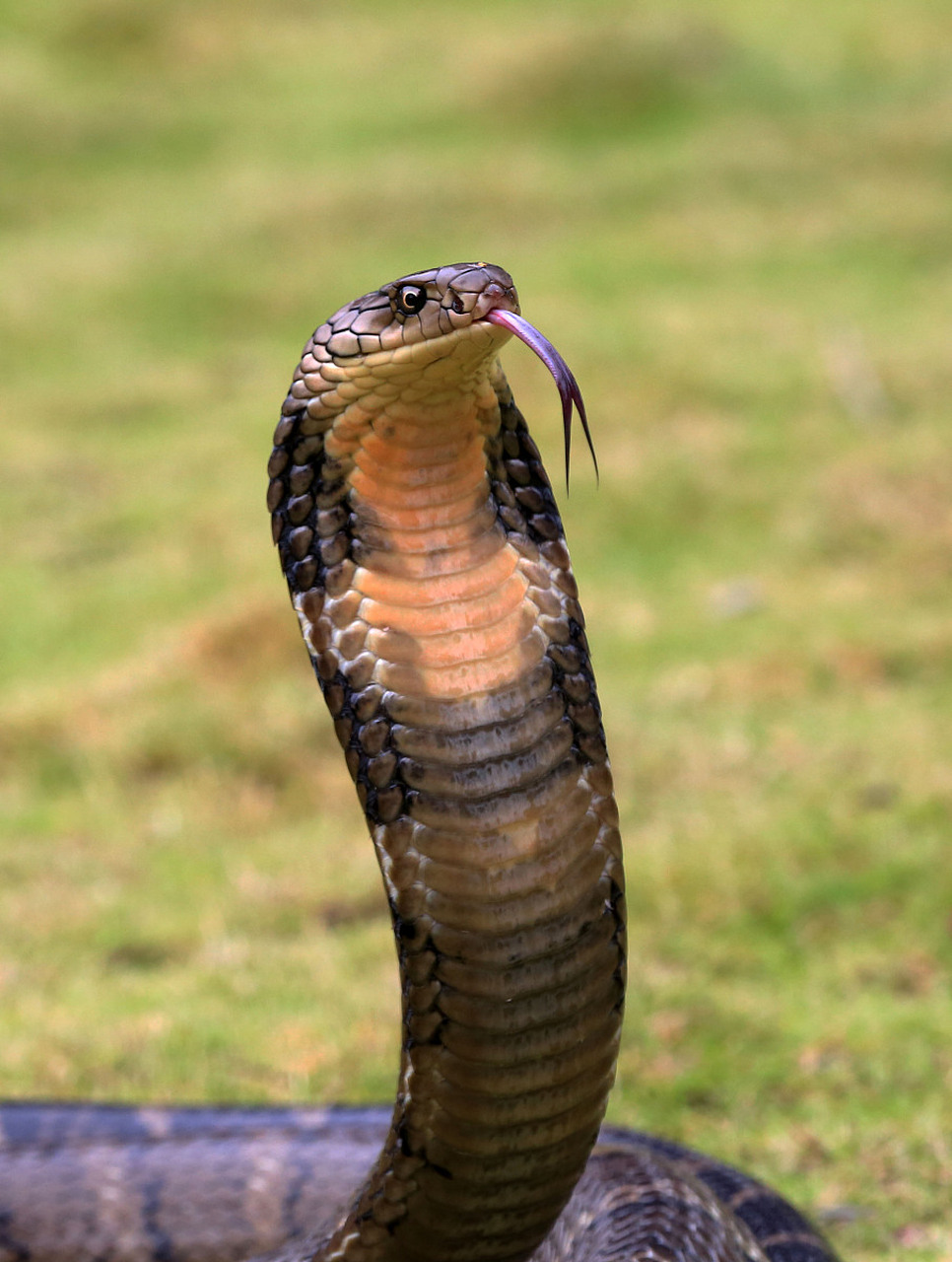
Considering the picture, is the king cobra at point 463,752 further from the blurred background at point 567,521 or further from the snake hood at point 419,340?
the blurred background at point 567,521

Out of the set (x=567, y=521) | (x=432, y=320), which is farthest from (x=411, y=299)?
(x=567, y=521)

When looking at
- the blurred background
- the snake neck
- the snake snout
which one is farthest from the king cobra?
the blurred background

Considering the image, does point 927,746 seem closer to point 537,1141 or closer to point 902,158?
point 537,1141

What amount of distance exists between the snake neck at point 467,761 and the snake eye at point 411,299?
17cm

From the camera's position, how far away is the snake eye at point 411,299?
2.35 meters

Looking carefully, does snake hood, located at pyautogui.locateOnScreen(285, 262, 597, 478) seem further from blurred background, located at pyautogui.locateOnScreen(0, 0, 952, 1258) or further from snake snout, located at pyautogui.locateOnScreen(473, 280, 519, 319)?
blurred background, located at pyautogui.locateOnScreen(0, 0, 952, 1258)

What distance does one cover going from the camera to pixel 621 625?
9234 millimetres

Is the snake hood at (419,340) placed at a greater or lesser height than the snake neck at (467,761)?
greater

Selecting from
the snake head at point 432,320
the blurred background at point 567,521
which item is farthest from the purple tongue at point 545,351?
the blurred background at point 567,521

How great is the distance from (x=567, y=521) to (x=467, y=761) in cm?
839

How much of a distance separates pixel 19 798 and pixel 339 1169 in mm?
4120

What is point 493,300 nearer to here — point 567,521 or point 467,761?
point 467,761

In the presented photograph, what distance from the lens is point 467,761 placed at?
2541 millimetres

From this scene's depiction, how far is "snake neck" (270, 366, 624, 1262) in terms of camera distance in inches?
99.4
